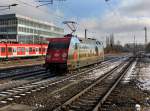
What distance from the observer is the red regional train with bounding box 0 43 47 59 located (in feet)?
149

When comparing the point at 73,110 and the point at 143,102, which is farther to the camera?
the point at 143,102

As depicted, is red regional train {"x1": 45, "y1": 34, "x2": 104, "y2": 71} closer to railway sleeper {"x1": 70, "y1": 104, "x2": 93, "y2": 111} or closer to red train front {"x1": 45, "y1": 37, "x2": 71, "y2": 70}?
red train front {"x1": 45, "y1": 37, "x2": 71, "y2": 70}

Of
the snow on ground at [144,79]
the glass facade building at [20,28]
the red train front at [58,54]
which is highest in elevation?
the glass facade building at [20,28]

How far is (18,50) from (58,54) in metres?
27.2

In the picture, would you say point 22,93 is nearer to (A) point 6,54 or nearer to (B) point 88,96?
(B) point 88,96

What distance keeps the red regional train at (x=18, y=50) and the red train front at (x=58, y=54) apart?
21.1 metres

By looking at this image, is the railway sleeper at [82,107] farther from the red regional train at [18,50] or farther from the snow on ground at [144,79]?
the red regional train at [18,50]

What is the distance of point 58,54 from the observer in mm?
24188

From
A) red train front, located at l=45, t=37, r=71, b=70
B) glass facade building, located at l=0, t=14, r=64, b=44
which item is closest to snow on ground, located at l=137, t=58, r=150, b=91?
red train front, located at l=45, t=37, r=71, b=70

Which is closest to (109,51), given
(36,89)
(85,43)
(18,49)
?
(18,49)

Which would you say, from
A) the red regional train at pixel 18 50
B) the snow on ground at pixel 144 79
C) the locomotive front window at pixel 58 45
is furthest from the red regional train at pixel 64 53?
the red regional train at pixel 18 50

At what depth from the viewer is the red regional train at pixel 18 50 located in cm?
4543

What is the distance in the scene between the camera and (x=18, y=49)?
50.3 meters

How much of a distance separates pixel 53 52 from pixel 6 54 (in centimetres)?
2304
